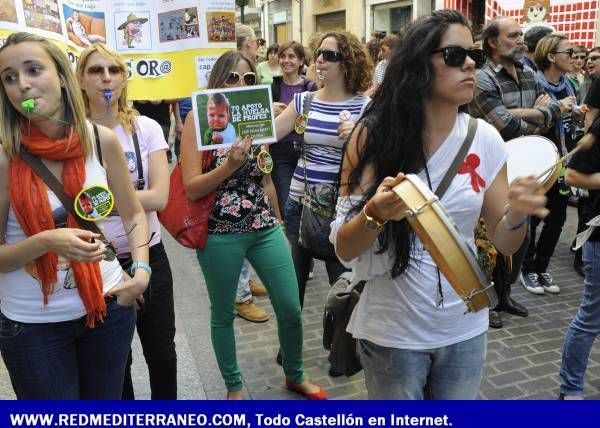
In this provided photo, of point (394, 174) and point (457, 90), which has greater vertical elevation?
point (457, 90)

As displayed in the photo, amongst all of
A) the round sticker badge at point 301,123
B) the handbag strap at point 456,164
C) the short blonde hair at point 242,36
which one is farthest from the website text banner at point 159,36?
the short blonde hair at point 242,36

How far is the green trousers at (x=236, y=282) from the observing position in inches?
130

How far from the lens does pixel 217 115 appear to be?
10.1ft

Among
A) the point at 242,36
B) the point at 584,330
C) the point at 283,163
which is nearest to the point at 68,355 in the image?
the point at 584,330

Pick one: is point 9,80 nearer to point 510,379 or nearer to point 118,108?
point 118,108

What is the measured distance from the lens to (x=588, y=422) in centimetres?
201

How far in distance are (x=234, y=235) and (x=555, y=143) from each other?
3614 millimetres

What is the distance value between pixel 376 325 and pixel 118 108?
5.71 feet

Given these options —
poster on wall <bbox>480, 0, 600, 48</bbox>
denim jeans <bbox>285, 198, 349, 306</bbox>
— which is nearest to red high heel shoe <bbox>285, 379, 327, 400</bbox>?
denim jeans <bbox>285, 198, 349, 306</bbox>

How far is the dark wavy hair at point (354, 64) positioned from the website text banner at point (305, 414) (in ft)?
7.39

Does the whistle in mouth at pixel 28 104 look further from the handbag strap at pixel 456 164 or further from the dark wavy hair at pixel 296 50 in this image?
the dark wavy hair at pixel 296 50

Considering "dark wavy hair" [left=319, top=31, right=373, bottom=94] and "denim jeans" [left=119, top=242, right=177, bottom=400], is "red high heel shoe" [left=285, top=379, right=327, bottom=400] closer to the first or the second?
"denim jeans" [left=119, top=242, right=177, bottom=400]

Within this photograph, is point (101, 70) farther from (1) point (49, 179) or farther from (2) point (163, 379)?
(2) point (163, 379)

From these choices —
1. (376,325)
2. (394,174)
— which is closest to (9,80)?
(394,174)
